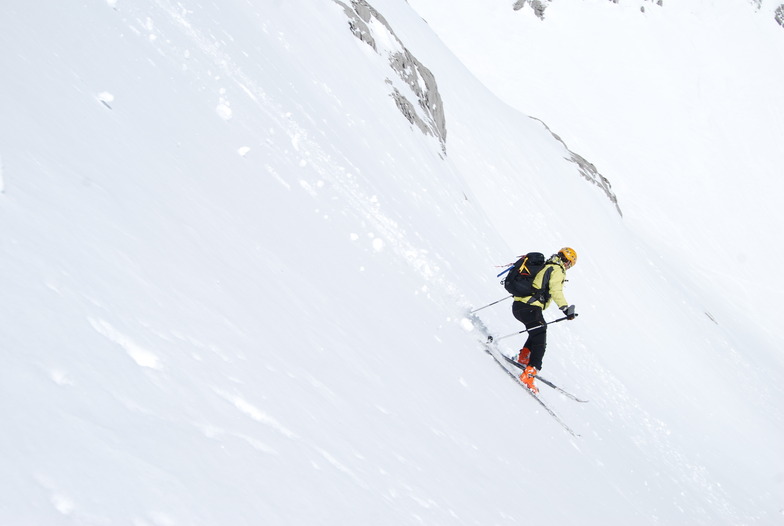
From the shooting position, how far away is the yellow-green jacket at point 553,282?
30.1 feet

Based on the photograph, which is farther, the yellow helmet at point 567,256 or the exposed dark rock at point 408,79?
the exposed dark rock at point 408,79

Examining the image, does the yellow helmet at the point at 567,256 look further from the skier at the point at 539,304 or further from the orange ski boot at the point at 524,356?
the orange ski boot at the point at 524,356

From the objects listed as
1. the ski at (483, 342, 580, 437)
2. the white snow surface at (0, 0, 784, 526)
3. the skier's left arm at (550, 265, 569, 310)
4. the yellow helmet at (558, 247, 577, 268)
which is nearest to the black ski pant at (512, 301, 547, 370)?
the ski at (483, 342, 580, 437)

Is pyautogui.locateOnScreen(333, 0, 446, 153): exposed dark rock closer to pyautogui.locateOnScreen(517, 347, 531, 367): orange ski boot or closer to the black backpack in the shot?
the black backpack

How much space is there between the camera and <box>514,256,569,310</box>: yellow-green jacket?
918cm

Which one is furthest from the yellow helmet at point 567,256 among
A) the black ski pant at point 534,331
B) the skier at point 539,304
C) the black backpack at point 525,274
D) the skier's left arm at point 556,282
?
the black ski pant at point 534,331

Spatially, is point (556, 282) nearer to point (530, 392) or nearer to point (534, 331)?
point (534, 331)

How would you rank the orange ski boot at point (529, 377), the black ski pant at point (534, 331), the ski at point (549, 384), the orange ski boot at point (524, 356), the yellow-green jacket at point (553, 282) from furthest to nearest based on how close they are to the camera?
the orange ski boot at point (524, 356) < the ski at point (549, 384) < the black ski pant at point (534, 331) < the orange ski boot at point (529, 377) < the yellow-green jacket at point (553, 282)

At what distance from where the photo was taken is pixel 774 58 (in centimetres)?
5494

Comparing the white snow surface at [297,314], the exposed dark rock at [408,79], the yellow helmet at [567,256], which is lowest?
the white snow surface at [297,314]

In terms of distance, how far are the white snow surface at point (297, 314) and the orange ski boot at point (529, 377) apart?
49cm

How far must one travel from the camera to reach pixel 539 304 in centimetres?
962

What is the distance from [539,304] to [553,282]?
510 mm

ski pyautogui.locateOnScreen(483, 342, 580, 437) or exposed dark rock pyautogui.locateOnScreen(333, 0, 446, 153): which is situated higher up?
exposed dark rock pyautogui.locateOnScreen(333, 0, 446, 153)
